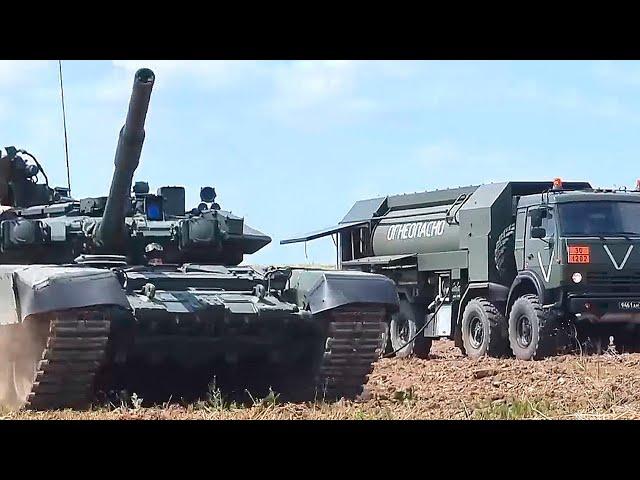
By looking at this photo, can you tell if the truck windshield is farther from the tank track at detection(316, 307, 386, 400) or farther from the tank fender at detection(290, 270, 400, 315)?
the tank track at detection(316, 307, 386, 400)

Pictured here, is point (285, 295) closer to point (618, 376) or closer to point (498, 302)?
point (618, 376)

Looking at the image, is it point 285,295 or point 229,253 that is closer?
point 285,295

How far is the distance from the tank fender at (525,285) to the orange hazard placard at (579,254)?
1.84 feet

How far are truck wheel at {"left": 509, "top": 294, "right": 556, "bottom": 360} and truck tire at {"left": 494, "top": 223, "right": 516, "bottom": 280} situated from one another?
0.69 m

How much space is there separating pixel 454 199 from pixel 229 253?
22.4ft

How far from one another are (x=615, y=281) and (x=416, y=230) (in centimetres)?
416

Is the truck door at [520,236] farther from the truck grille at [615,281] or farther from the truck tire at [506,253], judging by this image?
the truck grille at [615,281]

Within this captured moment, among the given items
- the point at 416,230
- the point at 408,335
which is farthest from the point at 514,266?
the point at 408,335

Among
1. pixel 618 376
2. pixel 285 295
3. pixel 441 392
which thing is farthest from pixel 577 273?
pixel 285 295

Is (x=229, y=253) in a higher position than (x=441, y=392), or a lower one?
higher

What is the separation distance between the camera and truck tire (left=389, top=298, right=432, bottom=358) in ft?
59.9

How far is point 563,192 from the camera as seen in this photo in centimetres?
1535

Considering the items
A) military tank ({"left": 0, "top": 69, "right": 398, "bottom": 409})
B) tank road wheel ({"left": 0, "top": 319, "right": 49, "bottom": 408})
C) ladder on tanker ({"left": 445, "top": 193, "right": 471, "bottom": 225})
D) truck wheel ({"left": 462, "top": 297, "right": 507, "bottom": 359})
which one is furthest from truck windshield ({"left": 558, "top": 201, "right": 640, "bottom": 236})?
tank road wheel ({"left": 0, "top": 319, "right": 49, "bottom": 408})
